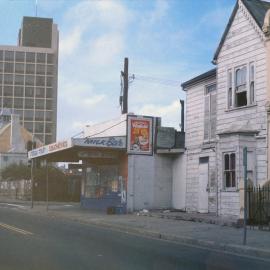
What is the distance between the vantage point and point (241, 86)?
23.0 metres

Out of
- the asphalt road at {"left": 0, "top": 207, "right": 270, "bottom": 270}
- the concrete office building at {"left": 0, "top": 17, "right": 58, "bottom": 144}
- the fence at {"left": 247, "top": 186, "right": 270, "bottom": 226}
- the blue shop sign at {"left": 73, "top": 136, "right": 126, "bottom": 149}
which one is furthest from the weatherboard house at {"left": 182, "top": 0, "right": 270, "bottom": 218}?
the concrete office building at {"left": 0, "top": 17, "right": 58, "bottom": 144}

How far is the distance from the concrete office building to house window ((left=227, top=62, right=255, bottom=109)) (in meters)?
121

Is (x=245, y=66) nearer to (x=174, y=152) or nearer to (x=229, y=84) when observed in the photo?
(x=229, y=84)

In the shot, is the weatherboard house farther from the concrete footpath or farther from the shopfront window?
the shopfront window

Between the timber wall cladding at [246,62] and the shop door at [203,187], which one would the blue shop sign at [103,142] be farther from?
the timber wall cladding at [246,62]

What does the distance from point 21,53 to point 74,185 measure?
97392 millimetres

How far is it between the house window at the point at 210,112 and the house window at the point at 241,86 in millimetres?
2130

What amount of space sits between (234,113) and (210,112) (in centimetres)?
287

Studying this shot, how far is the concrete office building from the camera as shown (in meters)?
142

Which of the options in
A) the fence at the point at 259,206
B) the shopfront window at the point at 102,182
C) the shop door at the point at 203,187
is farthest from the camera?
the shopfront window at the point at 102,182

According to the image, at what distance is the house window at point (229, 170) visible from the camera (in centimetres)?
2242

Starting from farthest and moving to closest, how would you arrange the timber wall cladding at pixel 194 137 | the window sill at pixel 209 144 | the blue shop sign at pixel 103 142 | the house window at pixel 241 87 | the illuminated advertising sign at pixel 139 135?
1. the illuminated advertising sign at pixel 139 135
2. the blue shop sign at pixel 103 142
3. the timber wall cladding at pixel 194 137
4. the window sill at pixel 209 144
5. the house window at pixel 241 87

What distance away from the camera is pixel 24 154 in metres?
90.2

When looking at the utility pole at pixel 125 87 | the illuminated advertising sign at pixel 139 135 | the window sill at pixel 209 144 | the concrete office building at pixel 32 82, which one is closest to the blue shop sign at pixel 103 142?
the illuminated advertising sign at pixel 139 135
